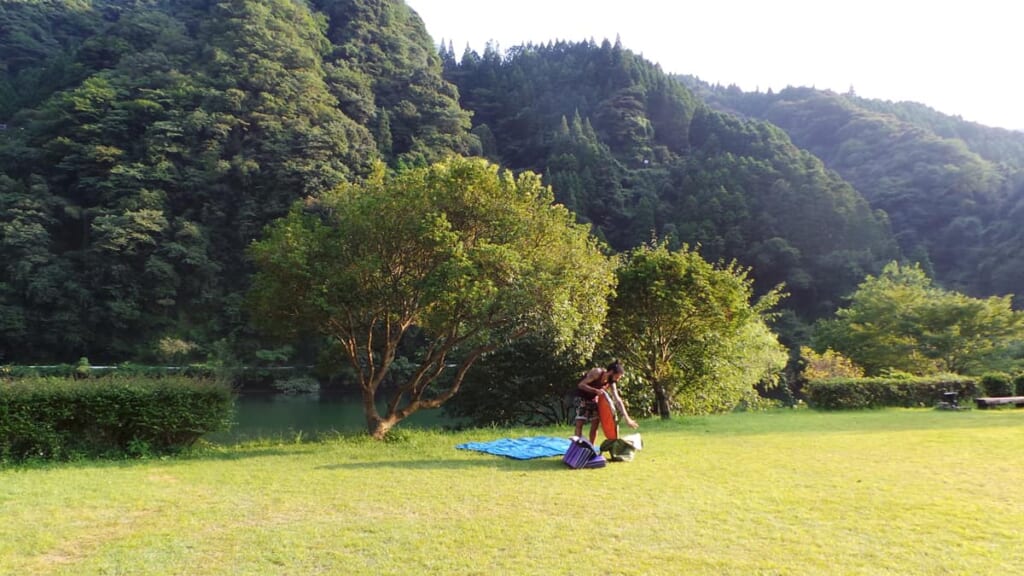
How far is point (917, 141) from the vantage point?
7050 cm

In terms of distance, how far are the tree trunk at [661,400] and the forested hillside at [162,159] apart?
35.6 meters

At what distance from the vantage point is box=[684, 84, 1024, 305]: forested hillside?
177 feet

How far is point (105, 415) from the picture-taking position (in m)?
9.74

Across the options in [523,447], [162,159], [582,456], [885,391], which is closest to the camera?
[582,456]

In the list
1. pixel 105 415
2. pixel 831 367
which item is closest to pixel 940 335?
pixel 831 367

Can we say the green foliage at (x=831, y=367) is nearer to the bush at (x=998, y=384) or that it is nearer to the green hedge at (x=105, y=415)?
the bush at (x=998, y=384)

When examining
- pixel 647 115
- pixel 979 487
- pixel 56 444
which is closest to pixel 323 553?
pixel 979 487

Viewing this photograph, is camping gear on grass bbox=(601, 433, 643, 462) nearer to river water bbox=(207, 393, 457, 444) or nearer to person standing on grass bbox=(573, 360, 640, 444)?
person standing on grass bbox=(573, 360, 640, 444)

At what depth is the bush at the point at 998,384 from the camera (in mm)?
17609

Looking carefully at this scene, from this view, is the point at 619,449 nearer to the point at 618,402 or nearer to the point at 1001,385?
the point at 618,402

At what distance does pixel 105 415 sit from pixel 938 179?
7423cm

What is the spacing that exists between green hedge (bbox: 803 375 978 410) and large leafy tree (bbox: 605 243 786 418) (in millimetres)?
2242

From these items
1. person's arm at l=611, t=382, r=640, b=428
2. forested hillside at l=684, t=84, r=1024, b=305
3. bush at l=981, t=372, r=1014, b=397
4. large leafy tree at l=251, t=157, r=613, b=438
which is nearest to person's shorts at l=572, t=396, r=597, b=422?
person's arm at l=611, t=382, r=640, b=428

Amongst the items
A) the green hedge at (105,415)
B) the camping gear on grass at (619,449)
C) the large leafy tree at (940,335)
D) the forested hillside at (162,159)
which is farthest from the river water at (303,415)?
the large leafy tree at (940,335)
